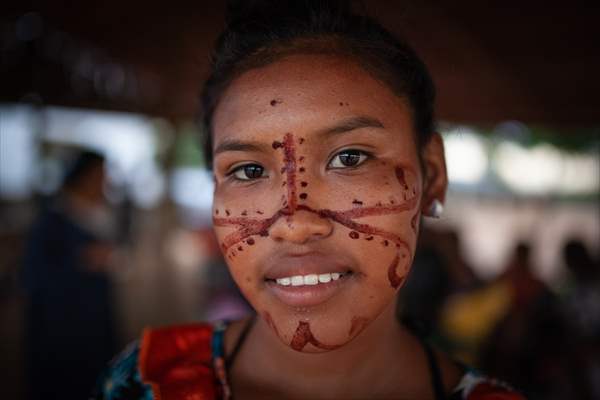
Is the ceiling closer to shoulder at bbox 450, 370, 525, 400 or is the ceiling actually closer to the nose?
the nose

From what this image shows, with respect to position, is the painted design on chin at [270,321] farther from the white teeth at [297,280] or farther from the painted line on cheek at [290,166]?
the painted line on cheek at [290,166]

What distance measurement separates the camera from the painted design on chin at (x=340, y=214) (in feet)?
3.42

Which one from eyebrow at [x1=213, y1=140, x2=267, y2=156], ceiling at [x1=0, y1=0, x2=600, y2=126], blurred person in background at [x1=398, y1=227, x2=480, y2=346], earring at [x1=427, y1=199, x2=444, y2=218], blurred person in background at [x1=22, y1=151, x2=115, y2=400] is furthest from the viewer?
blurred person in background at [x1=398, y1=227, x2=480, y2=346]

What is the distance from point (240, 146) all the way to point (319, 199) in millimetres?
251

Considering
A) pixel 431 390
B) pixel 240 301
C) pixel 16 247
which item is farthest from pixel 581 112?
pixel 16 247

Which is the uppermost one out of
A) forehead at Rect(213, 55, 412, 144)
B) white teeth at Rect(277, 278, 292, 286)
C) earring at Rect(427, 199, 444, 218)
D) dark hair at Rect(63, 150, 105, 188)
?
dark hair at Rect(63, 150, 105, 188)

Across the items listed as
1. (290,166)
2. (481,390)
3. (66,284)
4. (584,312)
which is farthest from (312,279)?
(584,312)

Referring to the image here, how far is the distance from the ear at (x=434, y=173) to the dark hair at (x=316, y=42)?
0.17ft

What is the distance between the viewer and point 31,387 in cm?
318

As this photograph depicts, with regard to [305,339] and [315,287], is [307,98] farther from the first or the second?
[305,339]

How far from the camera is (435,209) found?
133 centimetres

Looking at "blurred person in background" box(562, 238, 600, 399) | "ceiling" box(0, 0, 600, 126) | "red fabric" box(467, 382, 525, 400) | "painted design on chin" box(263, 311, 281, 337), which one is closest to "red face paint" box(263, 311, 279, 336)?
"painted design on chin" box(263, 311, 281, 337)

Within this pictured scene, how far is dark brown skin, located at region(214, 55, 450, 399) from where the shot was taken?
1.04 m

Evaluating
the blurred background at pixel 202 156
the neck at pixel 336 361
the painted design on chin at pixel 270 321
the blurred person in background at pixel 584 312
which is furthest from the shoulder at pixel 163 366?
the blurred person in background at pixel 584 312
